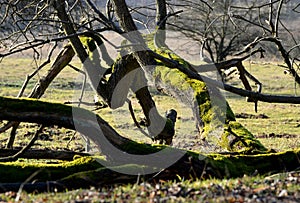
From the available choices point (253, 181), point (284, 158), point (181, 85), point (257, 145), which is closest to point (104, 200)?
point (253, 181)

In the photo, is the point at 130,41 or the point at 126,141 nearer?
the point at 126,141

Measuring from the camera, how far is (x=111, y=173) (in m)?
5.09

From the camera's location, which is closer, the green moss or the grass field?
the grass field

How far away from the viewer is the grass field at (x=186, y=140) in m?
3.99

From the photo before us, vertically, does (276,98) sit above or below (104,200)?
above

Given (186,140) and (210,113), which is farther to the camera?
(186,140)

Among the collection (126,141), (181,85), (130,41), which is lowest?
(126,141)

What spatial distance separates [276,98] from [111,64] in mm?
3408

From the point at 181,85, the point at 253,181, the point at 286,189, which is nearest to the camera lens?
the point at 286,189

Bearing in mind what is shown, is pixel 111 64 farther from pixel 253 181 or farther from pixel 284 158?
pixel 253 181

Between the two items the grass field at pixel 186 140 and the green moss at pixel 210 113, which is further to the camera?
the green moss at pixel 210 113

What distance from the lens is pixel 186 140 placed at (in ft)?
45.9

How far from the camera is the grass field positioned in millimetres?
3986

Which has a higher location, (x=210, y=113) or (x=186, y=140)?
(x=210, y=113)
